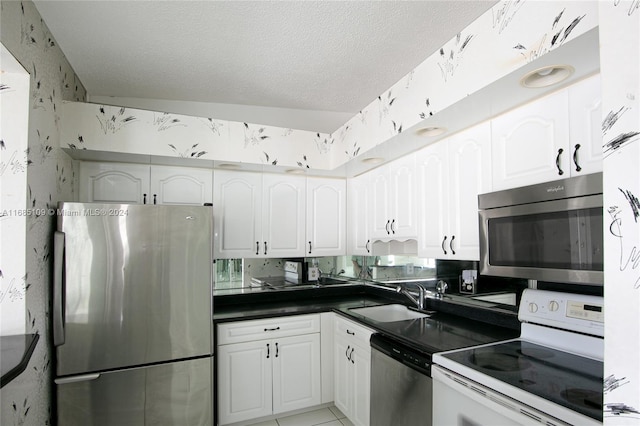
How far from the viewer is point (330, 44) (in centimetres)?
199

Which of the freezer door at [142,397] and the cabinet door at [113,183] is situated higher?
the cabinet door at [113,183]

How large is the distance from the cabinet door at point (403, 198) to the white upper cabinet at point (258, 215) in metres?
0.93

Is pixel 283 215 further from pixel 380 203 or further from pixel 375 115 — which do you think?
pixel 375 115

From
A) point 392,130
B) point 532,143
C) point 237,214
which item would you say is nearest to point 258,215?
point 237,214

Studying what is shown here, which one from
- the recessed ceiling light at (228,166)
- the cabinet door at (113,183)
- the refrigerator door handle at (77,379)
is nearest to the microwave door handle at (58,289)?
→ the refrigerator door handle at (77,379)

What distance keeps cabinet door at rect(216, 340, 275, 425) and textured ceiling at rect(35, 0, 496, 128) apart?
1970mm

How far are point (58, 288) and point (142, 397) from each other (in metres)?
0.85

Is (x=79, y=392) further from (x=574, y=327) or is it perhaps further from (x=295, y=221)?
(x=574, y=327)

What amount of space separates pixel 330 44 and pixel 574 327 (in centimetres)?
192

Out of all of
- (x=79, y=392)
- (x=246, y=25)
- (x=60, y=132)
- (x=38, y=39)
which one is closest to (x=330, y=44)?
(x=246, y=25)

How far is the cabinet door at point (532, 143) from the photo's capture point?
4.82 feet

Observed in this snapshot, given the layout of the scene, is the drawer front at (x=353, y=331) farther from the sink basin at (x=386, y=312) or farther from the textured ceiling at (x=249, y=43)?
the textured ceiling at (x=249, y=43)

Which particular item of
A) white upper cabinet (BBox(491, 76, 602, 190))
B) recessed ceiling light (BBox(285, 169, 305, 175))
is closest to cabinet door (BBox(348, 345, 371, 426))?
white upper cabinet (BBox(491, 76, 602, 190))

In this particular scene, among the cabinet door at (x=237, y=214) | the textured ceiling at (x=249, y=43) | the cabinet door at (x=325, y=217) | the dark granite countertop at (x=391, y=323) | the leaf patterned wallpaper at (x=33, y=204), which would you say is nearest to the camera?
the leaf patterned wallpaper at (x=33, y=204)
